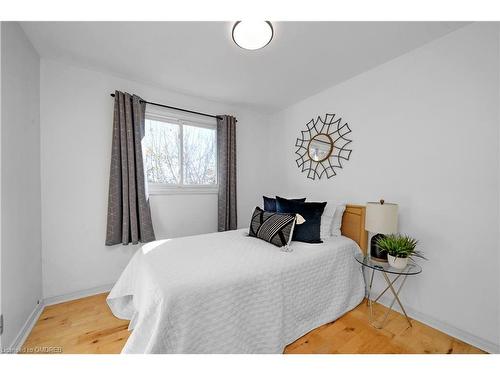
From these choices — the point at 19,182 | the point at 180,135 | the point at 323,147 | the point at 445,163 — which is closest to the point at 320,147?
the point at 323,147

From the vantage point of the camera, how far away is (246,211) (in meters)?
3.33

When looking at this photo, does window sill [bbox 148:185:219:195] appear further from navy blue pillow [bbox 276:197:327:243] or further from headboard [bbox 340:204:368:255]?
headboard [bbox 340:204:368:255]

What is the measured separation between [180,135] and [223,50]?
4.11 ft

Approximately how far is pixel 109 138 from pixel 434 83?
3.14m

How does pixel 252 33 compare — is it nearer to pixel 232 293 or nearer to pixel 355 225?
pixel 232 293

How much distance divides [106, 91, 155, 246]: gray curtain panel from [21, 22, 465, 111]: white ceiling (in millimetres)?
427

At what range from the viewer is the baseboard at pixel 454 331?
1.44 meters

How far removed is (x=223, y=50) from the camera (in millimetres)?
1821

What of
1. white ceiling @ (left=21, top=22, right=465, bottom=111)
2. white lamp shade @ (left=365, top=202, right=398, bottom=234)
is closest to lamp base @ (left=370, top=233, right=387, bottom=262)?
white lamp shade @ (left=365, top=202, right=398, bottom=234)

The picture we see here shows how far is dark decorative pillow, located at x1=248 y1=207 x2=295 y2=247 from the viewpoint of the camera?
187cm

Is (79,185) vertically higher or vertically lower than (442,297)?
higher
